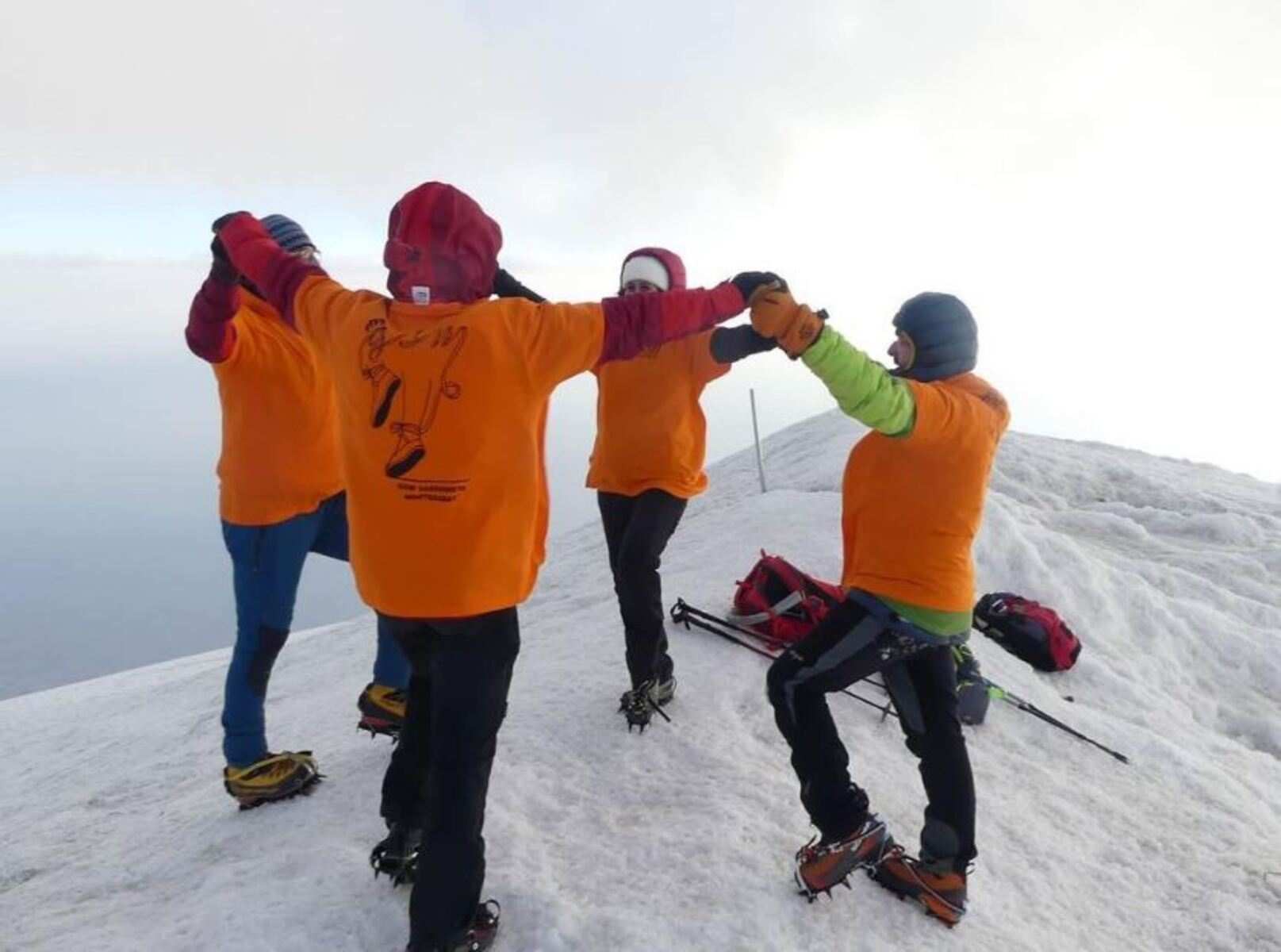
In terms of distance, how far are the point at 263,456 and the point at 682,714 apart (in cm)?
302

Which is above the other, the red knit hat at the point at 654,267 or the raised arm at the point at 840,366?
the red knit hat at the point at 654,267

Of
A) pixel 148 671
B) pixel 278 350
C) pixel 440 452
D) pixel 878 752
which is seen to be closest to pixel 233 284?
pixel 278 350

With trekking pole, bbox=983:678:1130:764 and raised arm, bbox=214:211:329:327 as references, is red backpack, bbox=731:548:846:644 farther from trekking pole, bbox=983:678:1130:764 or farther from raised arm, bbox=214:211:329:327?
raised arm, bbox=214:211:329:327

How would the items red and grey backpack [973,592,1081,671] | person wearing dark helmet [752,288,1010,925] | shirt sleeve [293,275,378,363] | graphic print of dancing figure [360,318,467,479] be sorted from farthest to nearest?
1. red and grey backpack [973,592,1081,671]
2. person wearing dark helmet [752,288,1010,925]
3. shirt sleeve [293,275,378,363]
4. graphic print of dancing figure [360,318,467,479]

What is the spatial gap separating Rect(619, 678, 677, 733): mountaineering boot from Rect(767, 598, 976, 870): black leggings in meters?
1.50

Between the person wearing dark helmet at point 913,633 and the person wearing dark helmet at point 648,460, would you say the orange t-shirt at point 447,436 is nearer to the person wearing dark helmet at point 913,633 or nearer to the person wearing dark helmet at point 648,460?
the person wearing dark helmet at point 913,633

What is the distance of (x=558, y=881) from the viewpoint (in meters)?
3.57

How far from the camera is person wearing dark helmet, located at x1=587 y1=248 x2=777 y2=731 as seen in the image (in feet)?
16.6

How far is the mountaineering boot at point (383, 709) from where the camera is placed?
483cm

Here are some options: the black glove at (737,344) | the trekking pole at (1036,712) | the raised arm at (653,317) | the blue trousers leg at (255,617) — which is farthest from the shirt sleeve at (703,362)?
the trekking pole at (1036,712)

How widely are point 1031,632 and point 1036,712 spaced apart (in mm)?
1531

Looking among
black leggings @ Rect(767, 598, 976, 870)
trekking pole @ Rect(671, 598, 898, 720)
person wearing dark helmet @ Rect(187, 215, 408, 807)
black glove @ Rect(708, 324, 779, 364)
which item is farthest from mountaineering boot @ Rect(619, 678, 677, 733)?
black glove @ Rect(708, 324, 779, 364)

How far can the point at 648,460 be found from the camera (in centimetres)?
514

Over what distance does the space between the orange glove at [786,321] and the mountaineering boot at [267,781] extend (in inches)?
139
